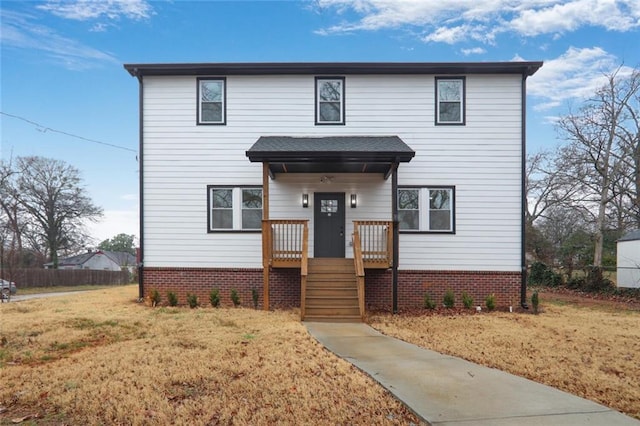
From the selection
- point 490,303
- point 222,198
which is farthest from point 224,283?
point 490,303

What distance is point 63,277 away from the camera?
31.1 metres

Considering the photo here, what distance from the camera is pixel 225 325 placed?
8805mm

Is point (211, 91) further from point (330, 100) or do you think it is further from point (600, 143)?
point (600, 143)

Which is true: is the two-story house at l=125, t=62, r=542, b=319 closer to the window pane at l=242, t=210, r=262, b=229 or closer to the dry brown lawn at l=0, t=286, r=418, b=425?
the window pane at l=242, t=210, r=262, b=229

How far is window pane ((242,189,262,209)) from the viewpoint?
1229 centimetres

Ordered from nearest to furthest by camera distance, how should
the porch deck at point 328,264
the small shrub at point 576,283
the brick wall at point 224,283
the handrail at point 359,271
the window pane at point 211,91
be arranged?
the handrail at point 359,271
the porch deck at point 328,264
the brick wall at point 224,283
the window pane at point 211,91
the small shrub at point 576,283

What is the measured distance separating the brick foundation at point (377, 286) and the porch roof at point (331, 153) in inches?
107

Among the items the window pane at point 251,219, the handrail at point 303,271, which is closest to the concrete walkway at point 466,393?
the handrail at point 303,271

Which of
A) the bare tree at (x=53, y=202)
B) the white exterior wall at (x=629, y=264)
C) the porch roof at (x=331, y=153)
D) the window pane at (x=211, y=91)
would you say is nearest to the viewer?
the porch roof at (x=331, y=153)

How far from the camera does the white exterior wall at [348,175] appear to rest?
1205 centimetres

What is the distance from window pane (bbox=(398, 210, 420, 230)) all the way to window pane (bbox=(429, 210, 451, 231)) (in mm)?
367

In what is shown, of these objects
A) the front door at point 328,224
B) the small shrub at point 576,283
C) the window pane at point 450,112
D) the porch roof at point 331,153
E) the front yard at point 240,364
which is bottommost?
the small shrub at point 576,283

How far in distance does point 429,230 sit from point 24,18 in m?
12.9

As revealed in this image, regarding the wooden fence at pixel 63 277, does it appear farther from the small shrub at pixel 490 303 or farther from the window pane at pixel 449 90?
the small shrub at pixel 490 303
